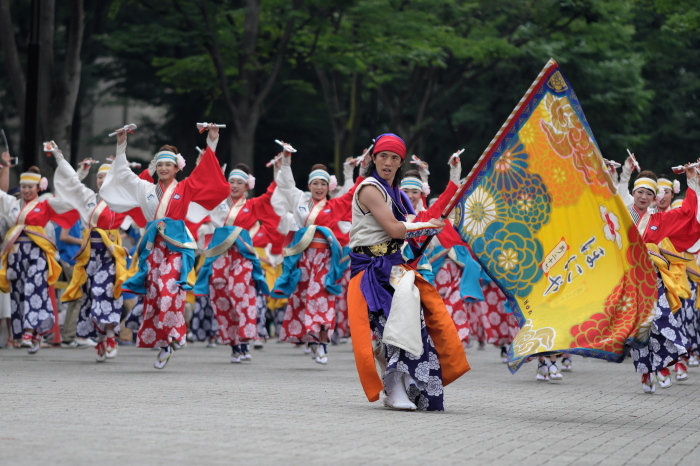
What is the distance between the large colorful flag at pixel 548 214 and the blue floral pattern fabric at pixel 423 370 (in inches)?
28.5

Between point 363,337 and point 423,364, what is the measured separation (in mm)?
460

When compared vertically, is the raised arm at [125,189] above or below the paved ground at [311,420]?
above

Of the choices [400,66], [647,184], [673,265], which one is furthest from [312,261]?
[400,66]

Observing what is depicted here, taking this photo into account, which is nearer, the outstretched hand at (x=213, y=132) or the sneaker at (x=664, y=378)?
the outstretched hand at (x=213, y=132)

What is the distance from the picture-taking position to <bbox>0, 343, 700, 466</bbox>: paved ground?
6.22 metres

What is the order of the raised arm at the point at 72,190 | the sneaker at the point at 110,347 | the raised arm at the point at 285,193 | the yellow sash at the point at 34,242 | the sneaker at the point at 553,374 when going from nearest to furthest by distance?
the sneaker at the point at 553,374
the sneaker at the point at 110,347
the raised arm at the point at 72,190
the raised arm at the point at 285,193
the yellow sash at the point at 34,242

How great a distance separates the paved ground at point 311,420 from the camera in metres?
6.22

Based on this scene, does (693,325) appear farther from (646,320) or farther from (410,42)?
(410,42)

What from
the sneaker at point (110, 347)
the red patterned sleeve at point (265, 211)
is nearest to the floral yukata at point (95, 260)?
the sneaker at point (110, 347)

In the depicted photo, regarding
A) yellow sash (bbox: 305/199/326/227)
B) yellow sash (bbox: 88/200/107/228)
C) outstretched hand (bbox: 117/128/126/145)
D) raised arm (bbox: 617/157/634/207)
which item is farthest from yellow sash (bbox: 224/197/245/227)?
raised arm (bbox: 617/157/634/207)

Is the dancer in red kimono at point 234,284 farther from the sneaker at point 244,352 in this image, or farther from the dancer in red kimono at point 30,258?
the dancer in red kimono at point 30,258

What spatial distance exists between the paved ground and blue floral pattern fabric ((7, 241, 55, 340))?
2.28m

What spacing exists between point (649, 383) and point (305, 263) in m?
4.79

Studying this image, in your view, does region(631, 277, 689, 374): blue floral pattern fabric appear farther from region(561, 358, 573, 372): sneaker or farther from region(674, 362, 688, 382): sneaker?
region(561, 358, 573, 372): sneaker
